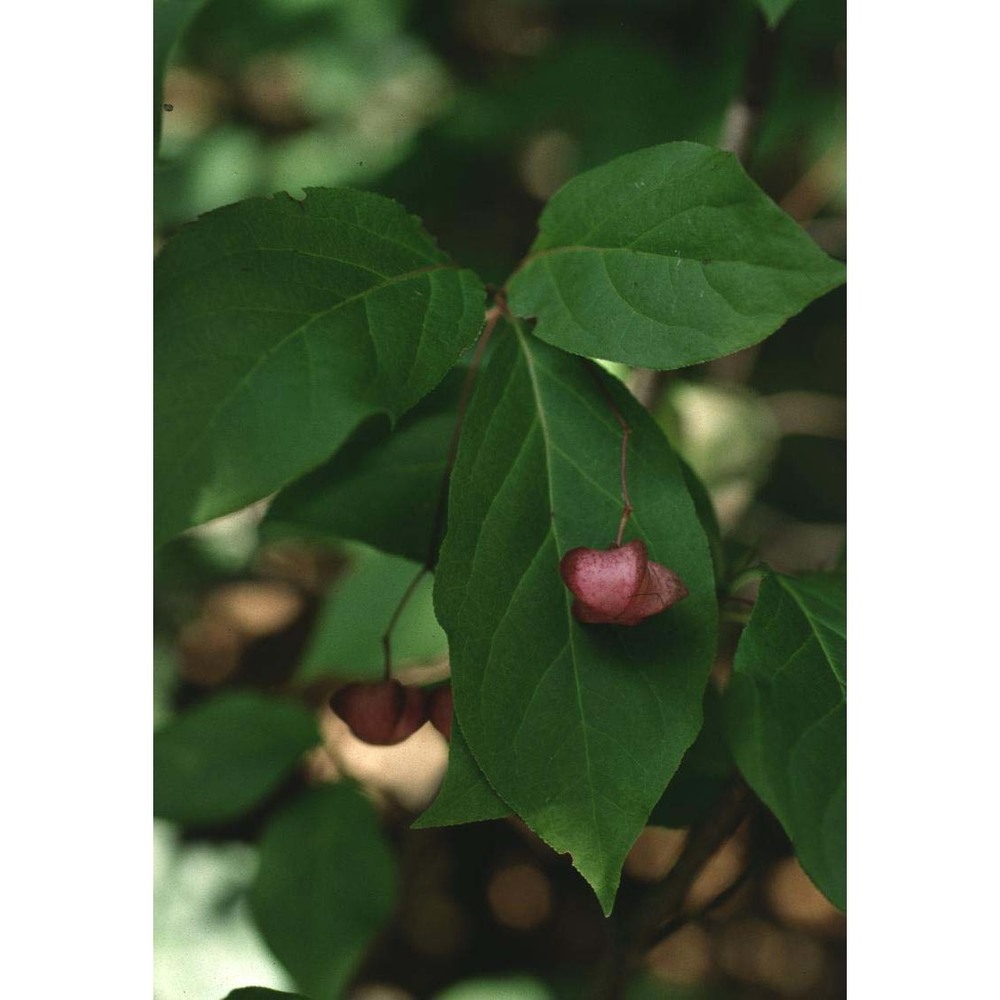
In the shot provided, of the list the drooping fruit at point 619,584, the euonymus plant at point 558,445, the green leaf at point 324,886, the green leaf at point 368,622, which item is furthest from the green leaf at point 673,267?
the green leaf at point 324,886

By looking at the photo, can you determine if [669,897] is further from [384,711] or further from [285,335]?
[285,335]

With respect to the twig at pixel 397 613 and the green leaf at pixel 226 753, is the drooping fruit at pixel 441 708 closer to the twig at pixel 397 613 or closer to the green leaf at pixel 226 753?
the twig at pixel 397 613

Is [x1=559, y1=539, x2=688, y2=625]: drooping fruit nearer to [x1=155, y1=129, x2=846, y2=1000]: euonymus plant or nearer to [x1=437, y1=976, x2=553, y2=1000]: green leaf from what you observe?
[x1=155, y1=129, x2=846, y2=1000]: euonymus plant

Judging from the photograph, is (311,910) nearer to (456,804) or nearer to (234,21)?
(456,804)

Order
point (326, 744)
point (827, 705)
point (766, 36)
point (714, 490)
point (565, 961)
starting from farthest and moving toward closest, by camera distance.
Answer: point (714, 490) < point (326, 744) < point (565, 961) < point (766, 36) < point (827, 705)

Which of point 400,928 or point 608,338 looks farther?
point 400,928

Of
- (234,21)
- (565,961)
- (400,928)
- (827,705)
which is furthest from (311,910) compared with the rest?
(234,21)
